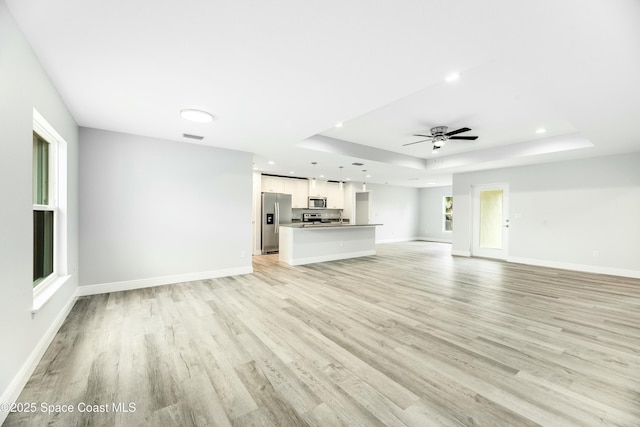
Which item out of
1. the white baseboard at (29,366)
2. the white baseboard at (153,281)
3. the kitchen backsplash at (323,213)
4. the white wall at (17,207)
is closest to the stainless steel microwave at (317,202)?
the kitchen backsplash at (323,213)

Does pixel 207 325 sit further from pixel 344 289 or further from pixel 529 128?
pixel 529 128

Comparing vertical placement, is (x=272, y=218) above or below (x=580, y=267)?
above

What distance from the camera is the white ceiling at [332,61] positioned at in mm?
1623

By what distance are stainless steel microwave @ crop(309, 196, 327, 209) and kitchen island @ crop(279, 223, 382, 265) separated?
240 centimetres

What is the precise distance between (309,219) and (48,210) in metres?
7.24

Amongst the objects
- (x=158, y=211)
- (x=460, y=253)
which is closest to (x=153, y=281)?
(x=158, y=211)

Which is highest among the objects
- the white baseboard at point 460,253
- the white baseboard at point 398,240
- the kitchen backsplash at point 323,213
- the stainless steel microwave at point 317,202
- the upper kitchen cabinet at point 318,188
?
the upper kitchen cabinet at point 318,188

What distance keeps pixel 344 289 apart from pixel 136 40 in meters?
3.87

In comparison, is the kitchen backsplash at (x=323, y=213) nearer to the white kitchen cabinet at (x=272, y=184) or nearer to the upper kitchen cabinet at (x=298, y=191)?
the upper kitchen cabinet at (x=298, y=191)

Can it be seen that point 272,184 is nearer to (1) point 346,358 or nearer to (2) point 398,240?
(2) point 398,240

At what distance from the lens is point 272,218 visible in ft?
26.5

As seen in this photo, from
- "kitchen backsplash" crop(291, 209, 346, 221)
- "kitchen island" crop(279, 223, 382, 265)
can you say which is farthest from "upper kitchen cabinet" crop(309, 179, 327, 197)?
"kitchen island" crop(279, 223, 382, 265)

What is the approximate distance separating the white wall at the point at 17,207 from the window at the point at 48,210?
0.45 meters

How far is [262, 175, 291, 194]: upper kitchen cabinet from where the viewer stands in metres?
8.25
